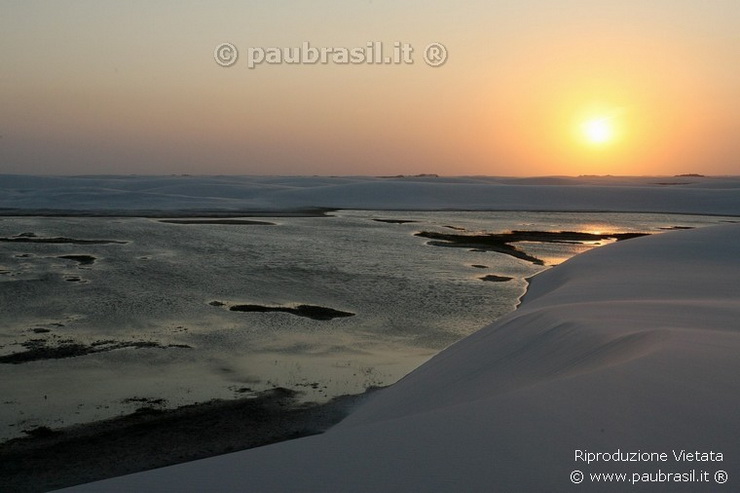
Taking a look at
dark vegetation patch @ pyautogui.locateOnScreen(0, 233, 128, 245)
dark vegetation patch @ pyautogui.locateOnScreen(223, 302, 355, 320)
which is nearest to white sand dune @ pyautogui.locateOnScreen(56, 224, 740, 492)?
dark vegetation patch @ pyautogui.locateOnScreen(223, 302, 355, 320)

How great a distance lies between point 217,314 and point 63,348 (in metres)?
2.67

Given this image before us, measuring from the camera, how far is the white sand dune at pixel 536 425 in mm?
3451

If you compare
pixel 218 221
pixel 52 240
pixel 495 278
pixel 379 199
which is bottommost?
pixel 495 278

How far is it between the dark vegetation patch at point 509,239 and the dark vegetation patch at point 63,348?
39.5 feet

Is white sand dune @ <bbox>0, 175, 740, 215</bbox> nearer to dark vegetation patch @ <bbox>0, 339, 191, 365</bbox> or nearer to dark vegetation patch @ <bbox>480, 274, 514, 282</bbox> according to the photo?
dark vegetation patch @ <bbox>480, 274, 514, 282</bbox>

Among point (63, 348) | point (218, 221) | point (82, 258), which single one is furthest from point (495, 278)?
point (218, 221)

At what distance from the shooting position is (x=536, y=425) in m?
3.94

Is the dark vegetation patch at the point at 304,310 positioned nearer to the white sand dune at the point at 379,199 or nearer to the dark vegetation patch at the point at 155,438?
the dark vegetation patch at the point at 155,438

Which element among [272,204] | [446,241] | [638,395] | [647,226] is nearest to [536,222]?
[647,226]

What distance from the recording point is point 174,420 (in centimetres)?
632

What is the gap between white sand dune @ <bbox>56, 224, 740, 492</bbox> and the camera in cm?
345

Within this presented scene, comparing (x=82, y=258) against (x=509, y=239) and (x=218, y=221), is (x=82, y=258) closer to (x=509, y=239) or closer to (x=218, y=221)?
(x=218, y=221)

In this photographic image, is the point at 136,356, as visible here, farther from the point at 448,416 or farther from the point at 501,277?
the point at 501,277

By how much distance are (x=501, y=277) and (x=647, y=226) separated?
59.4ft
